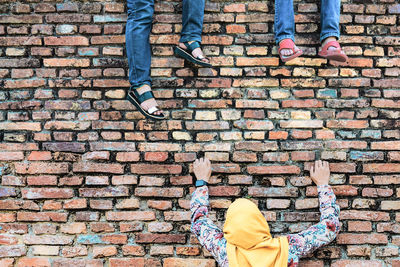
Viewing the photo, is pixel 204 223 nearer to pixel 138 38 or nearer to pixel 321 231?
pixel 321 231

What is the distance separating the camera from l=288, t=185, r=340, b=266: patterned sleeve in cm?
216

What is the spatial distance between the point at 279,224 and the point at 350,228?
561 millimetres

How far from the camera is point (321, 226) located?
2244 mm

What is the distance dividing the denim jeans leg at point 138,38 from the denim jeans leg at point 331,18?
4.43 feet

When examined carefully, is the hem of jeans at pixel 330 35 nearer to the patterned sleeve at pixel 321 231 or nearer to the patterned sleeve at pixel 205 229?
the patterned sleeve at pixel 321 231

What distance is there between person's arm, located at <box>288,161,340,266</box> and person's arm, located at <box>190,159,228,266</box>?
0.48 meters

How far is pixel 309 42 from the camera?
2.54 metres

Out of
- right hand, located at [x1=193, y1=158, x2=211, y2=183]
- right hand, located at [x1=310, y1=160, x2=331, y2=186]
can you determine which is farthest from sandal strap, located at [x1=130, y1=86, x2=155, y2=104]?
right hand, located at [x1=310, y1=160, x2=331, y2=186]

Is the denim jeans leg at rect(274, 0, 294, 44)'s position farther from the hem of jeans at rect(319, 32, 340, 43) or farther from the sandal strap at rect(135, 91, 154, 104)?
the sandal strap at rect(135, 91, 154, 104)

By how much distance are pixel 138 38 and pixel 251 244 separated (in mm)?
1677

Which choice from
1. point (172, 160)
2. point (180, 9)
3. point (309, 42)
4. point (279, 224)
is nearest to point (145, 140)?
point (172, 160)

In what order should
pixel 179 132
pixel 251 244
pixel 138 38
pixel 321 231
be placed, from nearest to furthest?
1. pixel 251 244
2. pixel 321 231
3. pixel 138 38
4. pixel 179 132

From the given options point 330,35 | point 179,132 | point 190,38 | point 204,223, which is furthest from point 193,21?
point 204,223

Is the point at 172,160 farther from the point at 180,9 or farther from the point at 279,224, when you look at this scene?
the point at 180,9
